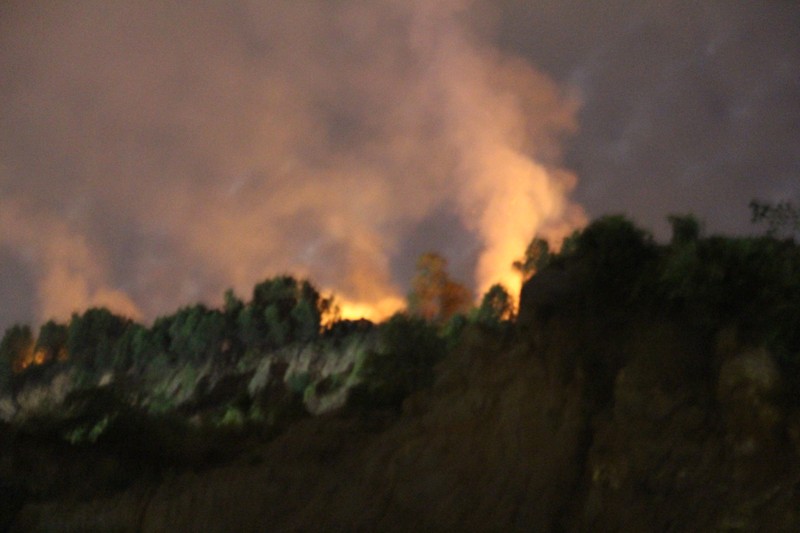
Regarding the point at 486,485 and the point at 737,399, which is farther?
the point at 486,485

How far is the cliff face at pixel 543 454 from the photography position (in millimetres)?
9547

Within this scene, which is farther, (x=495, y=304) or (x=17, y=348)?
(x=17, y=348)

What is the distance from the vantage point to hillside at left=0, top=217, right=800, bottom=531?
977cm

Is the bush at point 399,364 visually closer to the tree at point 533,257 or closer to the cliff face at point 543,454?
the cliff face at point 543,454

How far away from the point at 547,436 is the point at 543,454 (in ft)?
0.98

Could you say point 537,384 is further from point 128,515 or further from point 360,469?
point 128,515

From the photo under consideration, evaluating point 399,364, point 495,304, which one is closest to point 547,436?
point 399,364

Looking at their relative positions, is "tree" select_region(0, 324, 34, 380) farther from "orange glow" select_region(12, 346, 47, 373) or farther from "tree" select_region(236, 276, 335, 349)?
"tree" select_region(236, 276, 335, 349)

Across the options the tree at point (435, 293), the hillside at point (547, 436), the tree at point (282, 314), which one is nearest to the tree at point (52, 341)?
the tree at point (282, 314)

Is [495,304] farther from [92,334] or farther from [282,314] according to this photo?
[92,334]

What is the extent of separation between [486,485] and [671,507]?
2.96 m

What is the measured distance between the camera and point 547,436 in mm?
11430

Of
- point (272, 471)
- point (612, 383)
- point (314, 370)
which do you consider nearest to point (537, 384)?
point (612, 383)

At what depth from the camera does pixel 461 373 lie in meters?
14.0
